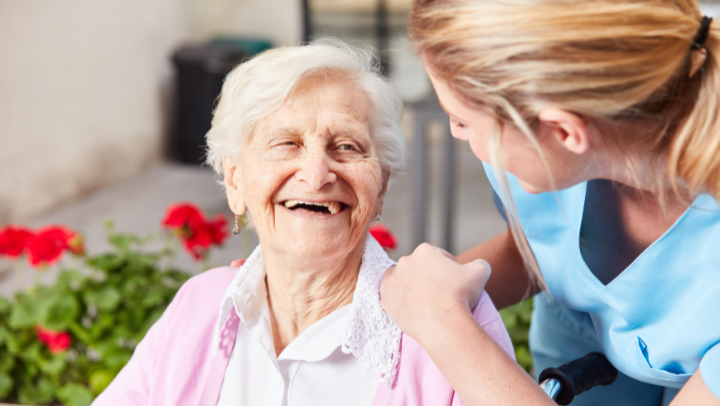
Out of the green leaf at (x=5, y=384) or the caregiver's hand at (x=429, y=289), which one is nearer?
the caregiver's hand at (x=429, y=289)

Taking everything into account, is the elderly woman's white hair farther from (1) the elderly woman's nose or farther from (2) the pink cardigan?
(2) the pink cardigan

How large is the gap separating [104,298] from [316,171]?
1.43 meters

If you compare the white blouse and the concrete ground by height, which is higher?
the white blouse

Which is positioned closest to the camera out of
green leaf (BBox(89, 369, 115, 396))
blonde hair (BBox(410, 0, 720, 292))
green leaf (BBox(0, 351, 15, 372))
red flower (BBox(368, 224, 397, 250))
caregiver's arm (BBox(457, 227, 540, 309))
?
blonde hair (BBox(410, 0, 720, 292))

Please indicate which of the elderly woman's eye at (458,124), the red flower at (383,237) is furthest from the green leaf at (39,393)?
the elderly woman's eye at (458,124)

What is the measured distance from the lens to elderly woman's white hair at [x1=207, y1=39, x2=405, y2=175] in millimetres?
1223

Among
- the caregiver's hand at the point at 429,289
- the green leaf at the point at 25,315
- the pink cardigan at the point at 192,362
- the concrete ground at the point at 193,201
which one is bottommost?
the concrete ground at the point at 193,201

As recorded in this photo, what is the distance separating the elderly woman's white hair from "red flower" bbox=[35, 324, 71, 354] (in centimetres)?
127

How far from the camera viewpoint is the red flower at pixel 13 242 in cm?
234

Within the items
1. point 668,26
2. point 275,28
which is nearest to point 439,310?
point 668,26

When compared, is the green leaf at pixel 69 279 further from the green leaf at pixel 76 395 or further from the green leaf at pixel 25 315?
the green leaf at pixel 76 395

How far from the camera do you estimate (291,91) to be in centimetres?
123

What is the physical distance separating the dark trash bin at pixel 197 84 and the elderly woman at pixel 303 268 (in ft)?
18.5

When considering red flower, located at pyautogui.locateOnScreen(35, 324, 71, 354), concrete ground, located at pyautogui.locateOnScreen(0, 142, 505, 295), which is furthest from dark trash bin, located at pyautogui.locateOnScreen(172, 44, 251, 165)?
red flower, located at pyautogui.locateOnScreen(35, 324, 71, 354)
